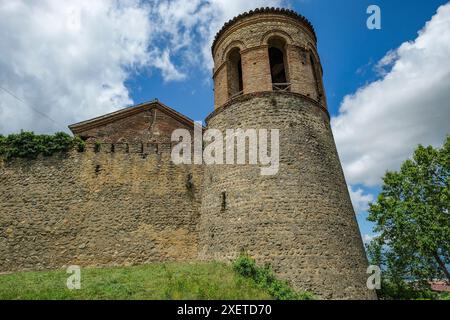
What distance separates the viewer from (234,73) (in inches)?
528

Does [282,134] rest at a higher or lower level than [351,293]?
higher

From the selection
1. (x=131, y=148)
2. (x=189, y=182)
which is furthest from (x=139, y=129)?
(x=189, y=182)

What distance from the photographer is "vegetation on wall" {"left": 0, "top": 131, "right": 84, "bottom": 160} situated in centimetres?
1246

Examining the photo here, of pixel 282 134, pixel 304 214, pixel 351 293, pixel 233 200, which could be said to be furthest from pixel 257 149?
pixel 351 293

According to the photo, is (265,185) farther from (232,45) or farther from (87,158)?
(87,158)

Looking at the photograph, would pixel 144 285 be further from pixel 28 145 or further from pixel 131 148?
pixel 28 145

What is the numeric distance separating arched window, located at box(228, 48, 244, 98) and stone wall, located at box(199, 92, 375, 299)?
4.82 feet

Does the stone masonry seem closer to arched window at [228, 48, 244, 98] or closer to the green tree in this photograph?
arched window at [228, 48, 244, 98]

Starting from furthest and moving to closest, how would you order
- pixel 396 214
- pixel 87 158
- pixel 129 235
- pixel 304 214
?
pixel 396 214
pixel 87 158
pixel 129 235
pixel 304 214

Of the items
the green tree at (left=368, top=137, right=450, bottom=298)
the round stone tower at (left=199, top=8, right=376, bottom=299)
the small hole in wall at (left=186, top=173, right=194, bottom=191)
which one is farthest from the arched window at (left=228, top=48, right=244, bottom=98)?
the green tree at (left=368, top=137, right=450, bottom=298)

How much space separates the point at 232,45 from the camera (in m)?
13.1

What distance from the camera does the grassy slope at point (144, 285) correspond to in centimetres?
669

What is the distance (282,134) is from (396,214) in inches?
350

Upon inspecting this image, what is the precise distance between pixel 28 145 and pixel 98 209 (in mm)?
4040
